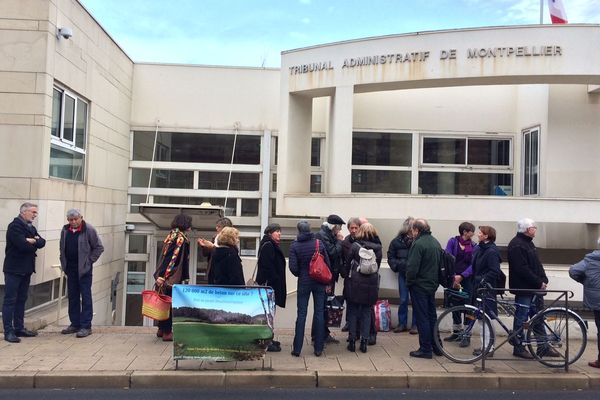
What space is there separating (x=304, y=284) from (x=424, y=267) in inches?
58.4

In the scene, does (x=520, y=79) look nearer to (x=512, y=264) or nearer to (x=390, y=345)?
(x=512, y=264)

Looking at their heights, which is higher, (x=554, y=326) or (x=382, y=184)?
(x=382, y=184)

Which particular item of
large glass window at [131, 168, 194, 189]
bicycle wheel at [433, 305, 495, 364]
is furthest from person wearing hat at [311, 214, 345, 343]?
large glass window at [131, 168, 194, 189]

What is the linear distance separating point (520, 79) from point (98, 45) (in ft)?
26.7

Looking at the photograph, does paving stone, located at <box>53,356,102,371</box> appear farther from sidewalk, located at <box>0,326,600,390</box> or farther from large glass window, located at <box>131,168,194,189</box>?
large glass window, located at <box>131,168,194,189</box>

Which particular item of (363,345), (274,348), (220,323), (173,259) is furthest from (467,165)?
(220,323)

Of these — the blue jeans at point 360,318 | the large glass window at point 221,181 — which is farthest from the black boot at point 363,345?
the large glass window at point 221,181

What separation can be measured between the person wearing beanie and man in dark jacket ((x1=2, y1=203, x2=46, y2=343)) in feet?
11.2

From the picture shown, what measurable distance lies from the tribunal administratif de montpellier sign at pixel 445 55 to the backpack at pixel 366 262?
5.15m

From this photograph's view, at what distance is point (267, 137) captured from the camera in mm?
12523

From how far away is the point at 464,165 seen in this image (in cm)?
1227

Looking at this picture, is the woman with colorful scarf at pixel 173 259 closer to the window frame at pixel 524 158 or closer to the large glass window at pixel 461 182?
the large glass window at pixel 461 182

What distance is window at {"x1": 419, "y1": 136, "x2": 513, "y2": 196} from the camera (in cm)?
1230

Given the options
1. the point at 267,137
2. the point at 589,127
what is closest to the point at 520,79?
the point at 589,127
